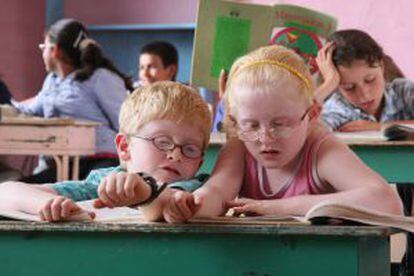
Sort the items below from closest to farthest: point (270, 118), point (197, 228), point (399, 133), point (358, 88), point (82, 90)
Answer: point (197, 228) < point (270, 118) < point (399, 133) < point (358, 88) < point (82, 90)

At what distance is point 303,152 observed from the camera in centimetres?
160

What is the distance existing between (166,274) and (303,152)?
1.81ft

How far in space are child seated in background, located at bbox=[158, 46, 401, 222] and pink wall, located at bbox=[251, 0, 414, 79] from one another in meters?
4.04

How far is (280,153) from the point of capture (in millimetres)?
1558

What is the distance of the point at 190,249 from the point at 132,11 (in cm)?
644

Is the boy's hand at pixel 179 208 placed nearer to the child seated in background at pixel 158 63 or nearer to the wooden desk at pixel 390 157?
the wooden desk at pixel 390 157

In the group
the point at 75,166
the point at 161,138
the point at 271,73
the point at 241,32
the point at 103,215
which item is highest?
the point at 241,32

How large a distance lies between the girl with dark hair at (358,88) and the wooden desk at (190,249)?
2.03 m

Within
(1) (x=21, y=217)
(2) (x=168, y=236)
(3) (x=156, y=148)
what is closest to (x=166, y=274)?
(2) (x=168, y=236)

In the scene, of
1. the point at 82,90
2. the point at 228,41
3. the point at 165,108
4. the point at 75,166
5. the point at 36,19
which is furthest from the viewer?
the point at 36,19

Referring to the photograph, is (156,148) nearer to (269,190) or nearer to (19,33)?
(269,190)

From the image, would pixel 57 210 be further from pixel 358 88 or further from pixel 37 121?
pixel 37 121

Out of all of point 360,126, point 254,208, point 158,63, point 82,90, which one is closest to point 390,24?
point 158,63

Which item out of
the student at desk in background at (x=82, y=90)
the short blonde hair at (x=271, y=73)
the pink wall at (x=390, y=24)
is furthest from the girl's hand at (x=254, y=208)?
the pink wall at (x=390, y=24)
